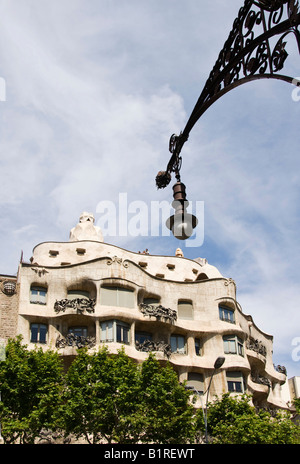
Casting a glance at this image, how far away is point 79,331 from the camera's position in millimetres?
44719

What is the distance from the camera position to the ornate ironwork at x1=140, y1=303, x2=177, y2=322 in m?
45.6

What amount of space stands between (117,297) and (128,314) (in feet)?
6.56

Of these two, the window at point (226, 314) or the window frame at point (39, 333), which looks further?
the window at point (226, 314)

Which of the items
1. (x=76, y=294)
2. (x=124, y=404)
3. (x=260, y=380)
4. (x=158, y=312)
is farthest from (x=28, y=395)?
(x=260, y=380)

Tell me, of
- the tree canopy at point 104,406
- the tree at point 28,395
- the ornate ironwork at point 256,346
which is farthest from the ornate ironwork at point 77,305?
the ornate ironwork at point 256,346

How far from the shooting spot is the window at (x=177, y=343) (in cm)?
4666

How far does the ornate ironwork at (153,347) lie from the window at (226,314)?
22.0 ft

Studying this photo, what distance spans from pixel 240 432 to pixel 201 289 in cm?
1836

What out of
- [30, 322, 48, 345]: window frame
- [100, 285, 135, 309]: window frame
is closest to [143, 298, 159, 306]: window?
[100, 285, 135, 309]: window frame

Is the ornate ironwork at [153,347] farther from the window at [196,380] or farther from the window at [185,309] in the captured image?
the window at [185,309]

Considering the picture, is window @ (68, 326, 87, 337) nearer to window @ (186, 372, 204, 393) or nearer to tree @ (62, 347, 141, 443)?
window @ (186, 372, 204, 393)

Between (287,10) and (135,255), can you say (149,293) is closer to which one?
(135,255)

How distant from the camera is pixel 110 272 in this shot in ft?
152
